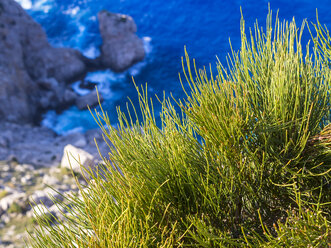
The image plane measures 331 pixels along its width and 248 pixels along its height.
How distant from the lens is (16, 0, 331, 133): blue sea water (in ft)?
45.9

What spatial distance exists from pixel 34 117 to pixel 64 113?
111 cm

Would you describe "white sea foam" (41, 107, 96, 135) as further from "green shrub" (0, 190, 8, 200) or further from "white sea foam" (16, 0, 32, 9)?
"white sea foam" (16, 0, 32, 9)

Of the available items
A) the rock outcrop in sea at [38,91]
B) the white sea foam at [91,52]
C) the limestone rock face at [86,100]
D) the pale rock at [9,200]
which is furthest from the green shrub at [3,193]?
the white sea foam at [91,52]

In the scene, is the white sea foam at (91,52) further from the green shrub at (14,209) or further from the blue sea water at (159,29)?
the green shrub at (14,209)

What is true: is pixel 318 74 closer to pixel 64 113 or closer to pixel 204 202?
pixel 204 202

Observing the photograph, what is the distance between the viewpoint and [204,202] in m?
1.74

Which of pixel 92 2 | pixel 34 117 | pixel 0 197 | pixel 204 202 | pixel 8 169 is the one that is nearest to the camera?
pixel 204 202

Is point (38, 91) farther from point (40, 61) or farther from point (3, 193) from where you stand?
point (3, 193)

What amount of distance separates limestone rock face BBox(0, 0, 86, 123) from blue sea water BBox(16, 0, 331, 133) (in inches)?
31.1

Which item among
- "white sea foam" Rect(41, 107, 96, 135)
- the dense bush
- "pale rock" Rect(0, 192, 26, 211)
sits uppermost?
"white sea foam" Rect(41, 107, 96, 135)

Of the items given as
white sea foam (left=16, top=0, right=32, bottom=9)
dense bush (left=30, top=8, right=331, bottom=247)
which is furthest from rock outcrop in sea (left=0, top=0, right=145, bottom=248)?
white sea foam (left=16, top=0, right=32, bottom=9)

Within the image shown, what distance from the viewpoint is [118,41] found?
13.7 m

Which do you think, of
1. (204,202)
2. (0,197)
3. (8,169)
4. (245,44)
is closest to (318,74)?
(245,44)

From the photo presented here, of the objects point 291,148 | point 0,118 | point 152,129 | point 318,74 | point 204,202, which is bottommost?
point 204,202
